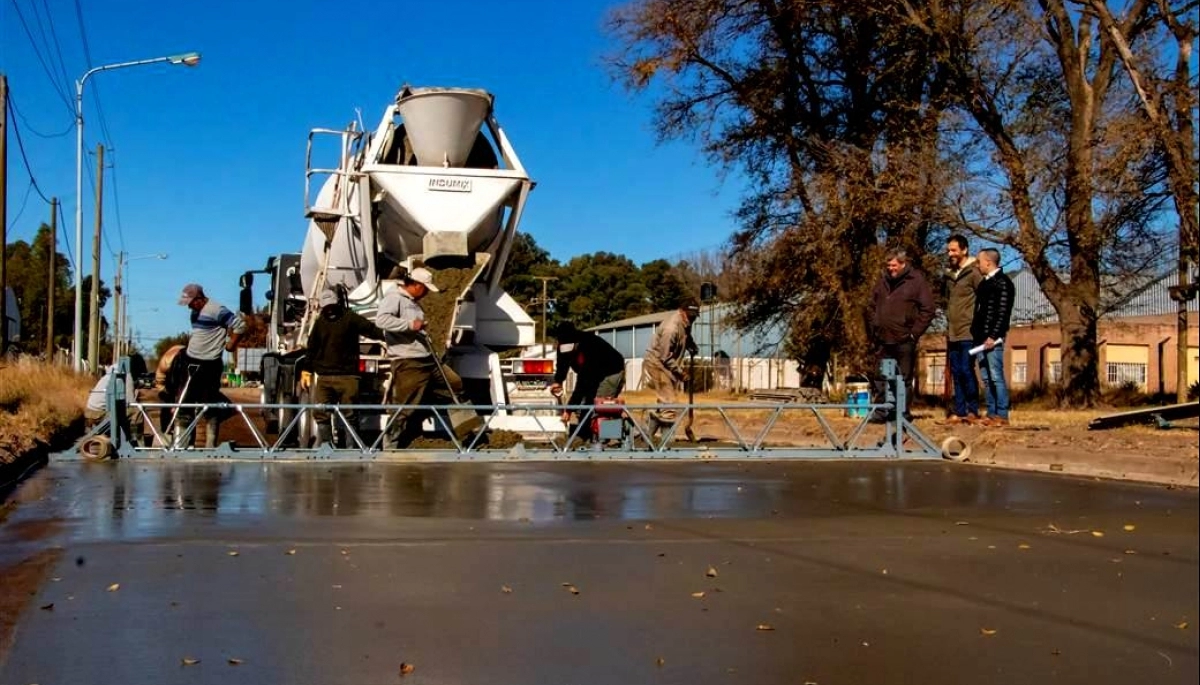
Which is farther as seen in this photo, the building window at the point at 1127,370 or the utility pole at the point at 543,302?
the building window at the point at 1127,370

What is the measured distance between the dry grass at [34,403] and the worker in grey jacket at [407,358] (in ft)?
12.0

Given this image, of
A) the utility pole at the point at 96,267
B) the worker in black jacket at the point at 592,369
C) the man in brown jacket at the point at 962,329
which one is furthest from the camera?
the utility pole at the point at 96,267

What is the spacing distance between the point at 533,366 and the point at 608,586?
331 inches

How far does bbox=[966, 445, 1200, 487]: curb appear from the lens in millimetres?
8500

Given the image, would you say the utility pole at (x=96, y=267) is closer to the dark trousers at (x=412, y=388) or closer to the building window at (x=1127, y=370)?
the dark trousers at (x=412, y=388)

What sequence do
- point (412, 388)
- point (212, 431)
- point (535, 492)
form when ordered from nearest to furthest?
point (535, 492) → point (212, 431) → point (412, 388)

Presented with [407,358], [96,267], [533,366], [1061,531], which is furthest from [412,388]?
[96,267]

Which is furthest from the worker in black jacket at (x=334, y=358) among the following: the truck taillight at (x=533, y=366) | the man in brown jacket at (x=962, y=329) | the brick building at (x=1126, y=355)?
the brick building at (x=1126, y=355)

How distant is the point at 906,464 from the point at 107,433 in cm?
803

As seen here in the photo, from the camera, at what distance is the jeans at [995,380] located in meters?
11.7

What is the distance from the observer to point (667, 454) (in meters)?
11.4

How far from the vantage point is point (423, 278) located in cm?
1232

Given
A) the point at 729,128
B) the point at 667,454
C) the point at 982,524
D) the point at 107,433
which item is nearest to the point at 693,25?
the point at 729,128

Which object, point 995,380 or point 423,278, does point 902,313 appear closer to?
point 995,380
